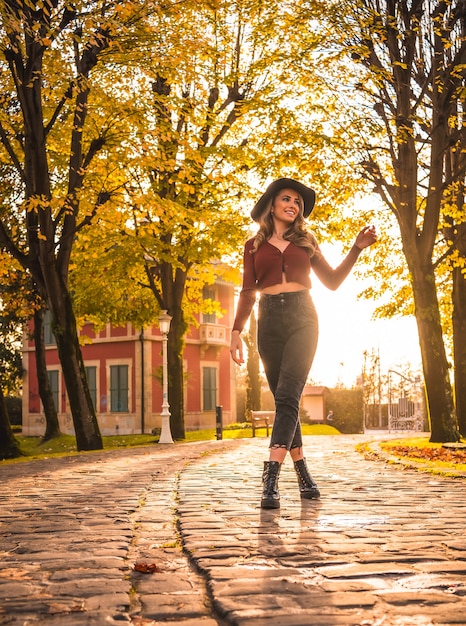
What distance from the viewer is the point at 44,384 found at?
30562 mm

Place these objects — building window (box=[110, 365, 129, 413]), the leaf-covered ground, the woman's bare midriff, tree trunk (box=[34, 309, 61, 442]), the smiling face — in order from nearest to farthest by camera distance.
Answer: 1. the woman's bare midriff
2. the smiling face
3. the leaf-covered ground
4. tree trunk (box=[34, 309, 61, 442])
5. building window (box=[110, 365, 129, 413])

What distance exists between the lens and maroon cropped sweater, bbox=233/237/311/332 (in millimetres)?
6473

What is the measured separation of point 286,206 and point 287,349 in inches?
41.8

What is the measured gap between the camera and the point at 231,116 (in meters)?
25.2

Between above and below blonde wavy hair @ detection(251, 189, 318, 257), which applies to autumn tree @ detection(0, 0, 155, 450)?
above

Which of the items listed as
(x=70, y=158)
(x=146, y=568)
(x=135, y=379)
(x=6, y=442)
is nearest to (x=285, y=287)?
(x=146, y=568)

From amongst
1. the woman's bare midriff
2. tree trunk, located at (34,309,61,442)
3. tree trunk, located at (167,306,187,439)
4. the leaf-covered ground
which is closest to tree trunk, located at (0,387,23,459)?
tree trunk, located at (167,306,187,439)

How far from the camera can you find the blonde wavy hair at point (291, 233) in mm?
6562

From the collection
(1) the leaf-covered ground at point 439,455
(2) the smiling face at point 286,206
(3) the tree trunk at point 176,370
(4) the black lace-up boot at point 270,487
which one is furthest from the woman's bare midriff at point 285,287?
(3) the tree trunk at point 176,370

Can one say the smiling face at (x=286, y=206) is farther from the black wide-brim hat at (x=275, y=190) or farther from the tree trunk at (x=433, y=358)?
the tree trunk at (x=433, y=358)

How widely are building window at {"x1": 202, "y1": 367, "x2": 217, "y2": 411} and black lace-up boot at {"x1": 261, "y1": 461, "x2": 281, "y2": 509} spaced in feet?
127

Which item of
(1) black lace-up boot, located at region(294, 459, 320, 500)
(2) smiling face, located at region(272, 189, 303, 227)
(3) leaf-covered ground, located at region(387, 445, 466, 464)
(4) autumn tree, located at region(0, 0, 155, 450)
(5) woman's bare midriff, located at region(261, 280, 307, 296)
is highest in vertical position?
(4) autumn tree, located at region(0, 0, 155, 450)

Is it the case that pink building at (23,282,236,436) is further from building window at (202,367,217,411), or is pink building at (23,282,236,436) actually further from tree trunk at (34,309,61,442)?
tree trunk at (34,309,61,442)

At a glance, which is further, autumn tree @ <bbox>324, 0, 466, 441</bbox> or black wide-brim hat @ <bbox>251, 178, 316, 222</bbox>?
autumn tree @ <bbox>324, 0, 466, 441</bbox>
